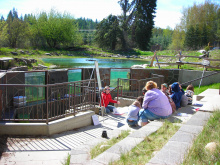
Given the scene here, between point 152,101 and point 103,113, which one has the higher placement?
point 152,101

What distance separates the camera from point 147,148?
10.8 ft

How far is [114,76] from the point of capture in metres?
11.3

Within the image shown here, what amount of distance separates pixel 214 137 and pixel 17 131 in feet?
13.5

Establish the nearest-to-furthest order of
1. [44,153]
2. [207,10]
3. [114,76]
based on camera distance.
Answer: [44,153]
[114,76]
[207,10]

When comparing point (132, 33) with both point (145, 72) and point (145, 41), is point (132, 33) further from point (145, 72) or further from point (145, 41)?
point (145, 72)

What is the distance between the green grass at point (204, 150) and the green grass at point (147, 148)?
0.54 m

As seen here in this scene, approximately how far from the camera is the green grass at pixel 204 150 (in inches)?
102

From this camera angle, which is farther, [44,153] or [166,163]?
[44,153]

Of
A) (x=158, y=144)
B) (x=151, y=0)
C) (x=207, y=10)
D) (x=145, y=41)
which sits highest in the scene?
(x=151, y=0)

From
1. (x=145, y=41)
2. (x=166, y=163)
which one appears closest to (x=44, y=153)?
(x=166, y=163)

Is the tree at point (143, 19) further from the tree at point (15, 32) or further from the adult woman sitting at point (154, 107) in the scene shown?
the adult woman sitting at point (154, 107)

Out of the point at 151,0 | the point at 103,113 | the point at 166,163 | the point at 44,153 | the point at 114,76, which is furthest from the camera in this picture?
the point at 151,0

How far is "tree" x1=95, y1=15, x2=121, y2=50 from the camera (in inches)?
1994

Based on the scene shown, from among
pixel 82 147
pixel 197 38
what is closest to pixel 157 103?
pixel 82 147
